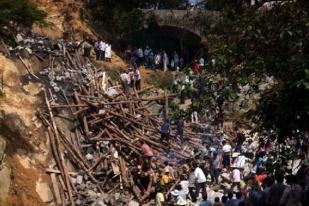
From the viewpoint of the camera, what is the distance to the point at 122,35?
34750mm

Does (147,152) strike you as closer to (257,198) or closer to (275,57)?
(257,198)

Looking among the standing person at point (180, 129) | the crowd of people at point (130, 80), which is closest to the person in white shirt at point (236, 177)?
the standing person at point (180, 129)

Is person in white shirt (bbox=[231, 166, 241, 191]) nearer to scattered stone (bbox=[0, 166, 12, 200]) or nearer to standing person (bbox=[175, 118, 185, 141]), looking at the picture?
standing person (bbox=[175, 118, 185, 141])

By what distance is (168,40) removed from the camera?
3828 cm

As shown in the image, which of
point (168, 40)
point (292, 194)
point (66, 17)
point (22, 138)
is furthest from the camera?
point (168, 40)

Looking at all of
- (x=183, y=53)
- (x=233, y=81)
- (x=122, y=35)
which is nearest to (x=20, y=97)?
(x=233, y=81)

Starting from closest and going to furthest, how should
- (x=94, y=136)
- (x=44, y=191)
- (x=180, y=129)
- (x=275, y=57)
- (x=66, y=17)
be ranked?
1. (x=275, y=57)
2. (x=44, y=191)
3. (x=94, y=136)
4. (x=180, y=129)
5. (x=66, y=17)

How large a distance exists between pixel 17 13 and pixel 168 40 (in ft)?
77.4

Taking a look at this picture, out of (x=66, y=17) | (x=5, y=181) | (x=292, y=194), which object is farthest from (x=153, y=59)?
(x=292, y=194)

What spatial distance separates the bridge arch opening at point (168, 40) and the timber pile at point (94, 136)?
11.1 meters

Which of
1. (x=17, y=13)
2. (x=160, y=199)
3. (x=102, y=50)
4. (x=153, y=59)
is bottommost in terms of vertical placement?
(x=160, y=199)

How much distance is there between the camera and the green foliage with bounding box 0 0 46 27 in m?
14.6

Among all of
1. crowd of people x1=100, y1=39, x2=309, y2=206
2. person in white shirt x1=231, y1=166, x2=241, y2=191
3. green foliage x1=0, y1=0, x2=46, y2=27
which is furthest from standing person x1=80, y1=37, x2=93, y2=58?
person in white shirt x1=231, y1=166, x2=241, y2=191

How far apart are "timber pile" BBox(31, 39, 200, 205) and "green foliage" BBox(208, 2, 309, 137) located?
10.1 m
